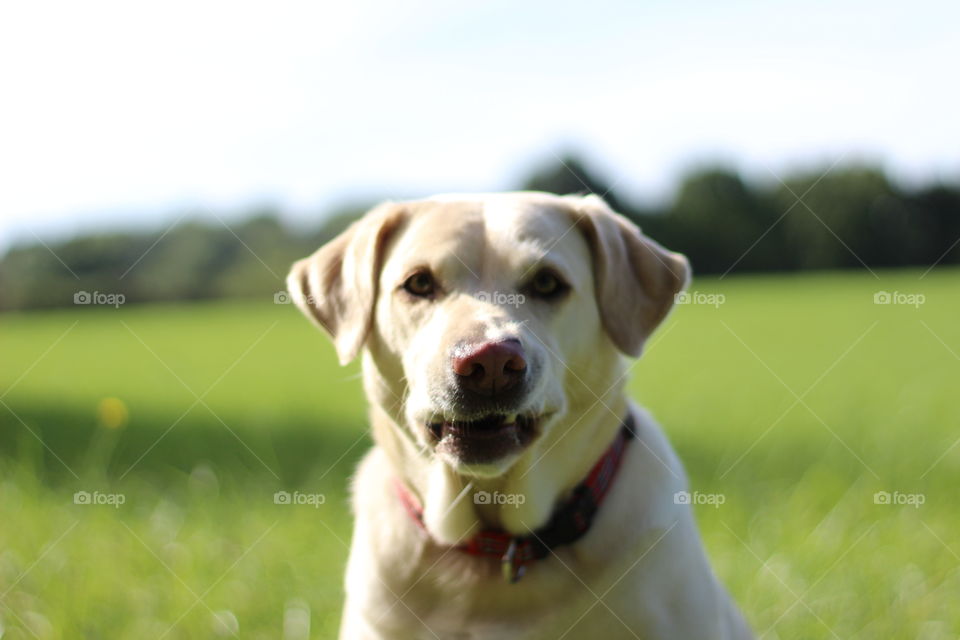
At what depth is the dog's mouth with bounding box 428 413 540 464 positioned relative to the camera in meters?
2.70

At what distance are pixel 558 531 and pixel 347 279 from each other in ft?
4.07

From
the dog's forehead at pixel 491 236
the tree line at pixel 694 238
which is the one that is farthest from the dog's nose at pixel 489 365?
the tree line at pixel 694 238

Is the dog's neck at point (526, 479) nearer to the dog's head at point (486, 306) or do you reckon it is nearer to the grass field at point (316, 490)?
the dog's head at point (486, 306)

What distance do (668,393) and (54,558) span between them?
699cm

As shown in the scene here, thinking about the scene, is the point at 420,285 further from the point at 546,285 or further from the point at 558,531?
the point at 558,531

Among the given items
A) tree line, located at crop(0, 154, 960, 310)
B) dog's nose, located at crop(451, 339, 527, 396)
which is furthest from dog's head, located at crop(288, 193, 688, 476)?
tree line, located at crop(0, 154, 960, 310)

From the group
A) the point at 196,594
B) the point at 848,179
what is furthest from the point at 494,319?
the point at 848,179

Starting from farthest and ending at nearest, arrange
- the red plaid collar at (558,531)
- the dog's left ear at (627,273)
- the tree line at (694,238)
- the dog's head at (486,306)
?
the tree line at (694,238)
the dog's left ear at (627,273)
the red plaid collar at (558,531)
the dog's head at (486,306)

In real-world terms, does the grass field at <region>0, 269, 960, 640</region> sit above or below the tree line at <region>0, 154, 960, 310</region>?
above

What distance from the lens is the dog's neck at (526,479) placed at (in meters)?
2.93

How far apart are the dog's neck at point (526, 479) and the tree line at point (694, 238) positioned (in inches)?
347

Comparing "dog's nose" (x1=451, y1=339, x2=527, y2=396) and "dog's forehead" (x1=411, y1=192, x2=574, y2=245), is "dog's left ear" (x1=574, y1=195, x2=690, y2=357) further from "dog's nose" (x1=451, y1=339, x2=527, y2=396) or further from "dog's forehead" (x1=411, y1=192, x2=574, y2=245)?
"dog's nose" (x1=451, y1=339, x2=527, y2=396)

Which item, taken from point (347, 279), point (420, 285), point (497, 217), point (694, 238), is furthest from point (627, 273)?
point (694, 238)

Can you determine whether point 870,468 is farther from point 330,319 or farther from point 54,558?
point 54,558
